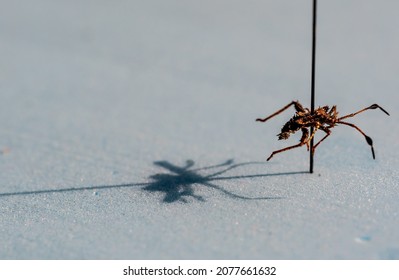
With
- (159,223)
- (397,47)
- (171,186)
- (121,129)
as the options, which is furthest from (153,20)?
(159,223)

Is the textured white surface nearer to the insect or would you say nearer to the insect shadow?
the insect shadow

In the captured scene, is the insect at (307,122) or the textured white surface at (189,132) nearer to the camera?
the textured white surface at (189,132)

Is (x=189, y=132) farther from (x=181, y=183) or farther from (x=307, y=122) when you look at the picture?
(x=307, y=122)

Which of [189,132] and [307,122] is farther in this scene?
[189,132]

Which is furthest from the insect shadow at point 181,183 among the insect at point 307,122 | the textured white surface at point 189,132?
the insect at point 307,122

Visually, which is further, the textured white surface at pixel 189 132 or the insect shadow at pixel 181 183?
the insect shadow at pixel 181 183

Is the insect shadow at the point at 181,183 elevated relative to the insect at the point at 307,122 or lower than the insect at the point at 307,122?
lower

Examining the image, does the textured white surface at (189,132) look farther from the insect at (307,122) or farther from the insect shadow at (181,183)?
the insect at (307,122)

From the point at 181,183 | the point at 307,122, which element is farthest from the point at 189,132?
the point at 307,122
